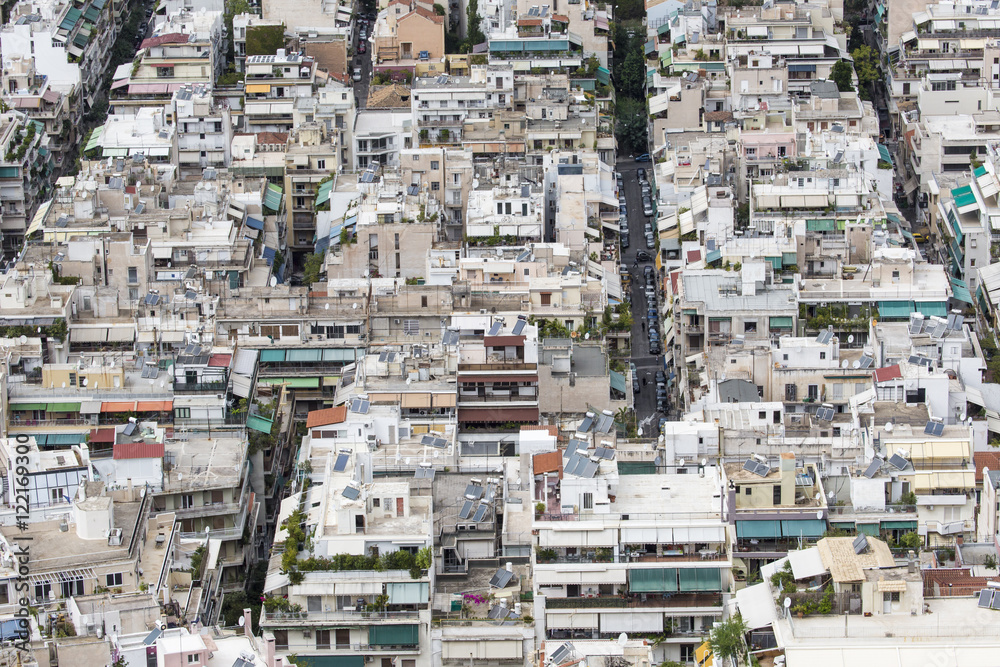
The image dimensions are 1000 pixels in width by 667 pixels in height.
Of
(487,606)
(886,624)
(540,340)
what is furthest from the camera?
(540,340)

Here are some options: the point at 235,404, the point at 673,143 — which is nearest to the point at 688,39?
the point at 673,143

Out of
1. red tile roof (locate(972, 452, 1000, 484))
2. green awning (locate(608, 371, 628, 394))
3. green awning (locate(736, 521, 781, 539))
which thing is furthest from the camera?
green awning (locate(608, 371, 628, 394))

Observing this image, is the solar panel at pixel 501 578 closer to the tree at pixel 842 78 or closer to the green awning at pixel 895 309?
the green awning at pixel 895 309

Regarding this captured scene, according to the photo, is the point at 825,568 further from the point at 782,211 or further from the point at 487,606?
the point at 782,211

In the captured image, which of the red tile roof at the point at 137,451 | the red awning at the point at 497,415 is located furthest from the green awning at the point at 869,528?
the red tile roof at the point at 137,451

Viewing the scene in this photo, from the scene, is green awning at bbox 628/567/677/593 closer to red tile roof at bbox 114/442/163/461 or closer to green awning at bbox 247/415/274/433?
red tile roof at bbox 114/442/163/461

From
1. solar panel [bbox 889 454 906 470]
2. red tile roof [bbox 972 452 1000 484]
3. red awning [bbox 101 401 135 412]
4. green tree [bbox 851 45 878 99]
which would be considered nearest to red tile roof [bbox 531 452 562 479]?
solar panel [bbox 889 454 906 470]
